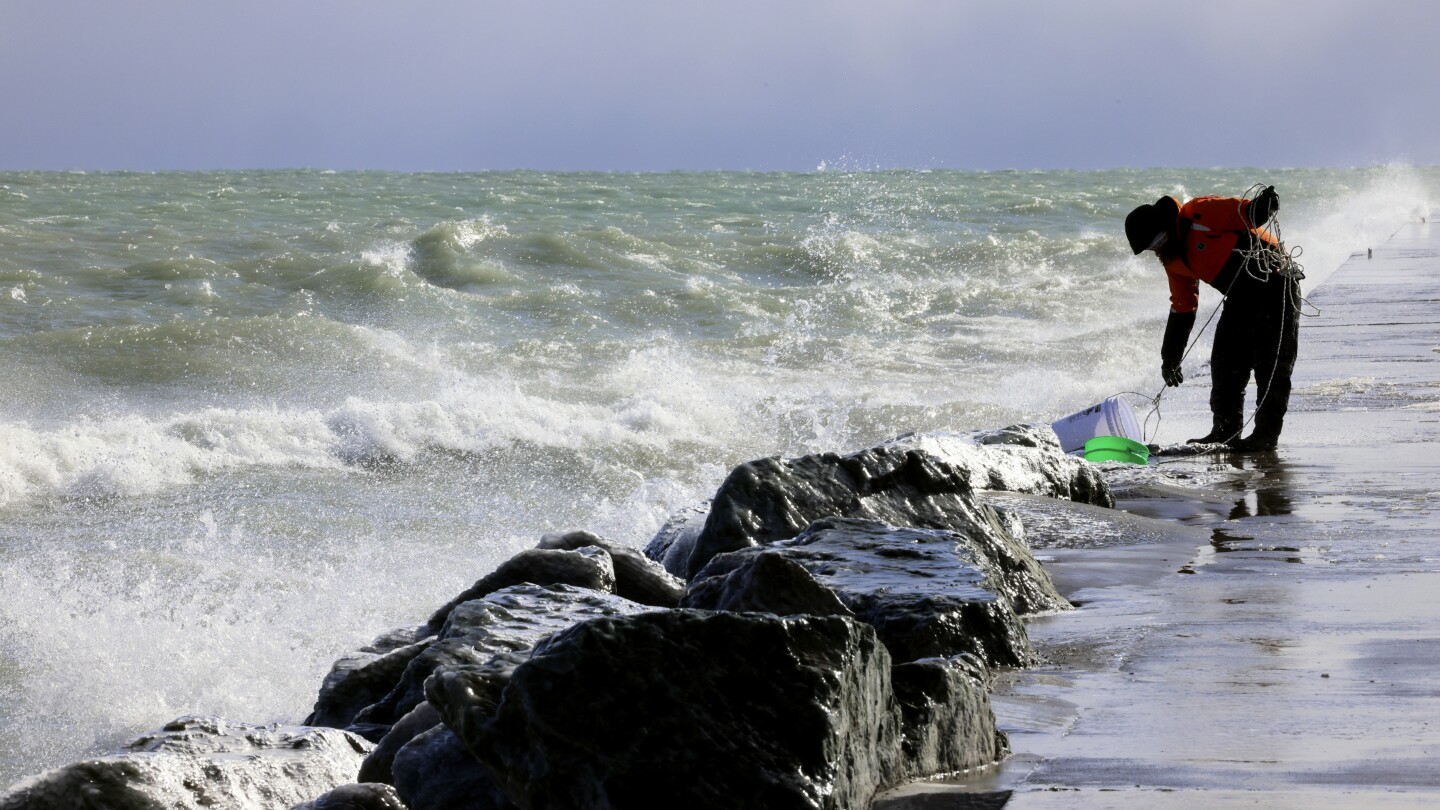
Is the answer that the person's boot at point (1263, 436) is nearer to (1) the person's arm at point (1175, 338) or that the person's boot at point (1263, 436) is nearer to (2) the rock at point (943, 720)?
(1) the person's arm at point (1175, 338)

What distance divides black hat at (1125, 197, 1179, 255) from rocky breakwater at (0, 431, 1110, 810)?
10.5 feet

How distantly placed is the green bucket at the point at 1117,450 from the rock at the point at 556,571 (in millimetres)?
3685

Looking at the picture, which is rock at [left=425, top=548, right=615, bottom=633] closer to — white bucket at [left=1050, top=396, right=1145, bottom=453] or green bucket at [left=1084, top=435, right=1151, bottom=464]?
green bucket at [left=1084, top=435, right=1151, bottom=464]

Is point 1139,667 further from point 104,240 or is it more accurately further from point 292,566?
point 104,240

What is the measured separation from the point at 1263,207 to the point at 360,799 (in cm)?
585

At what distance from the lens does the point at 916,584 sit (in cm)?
394

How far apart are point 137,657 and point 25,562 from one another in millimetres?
1742

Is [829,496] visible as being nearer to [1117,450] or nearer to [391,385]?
[1117,450]

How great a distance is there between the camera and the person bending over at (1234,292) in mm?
7500

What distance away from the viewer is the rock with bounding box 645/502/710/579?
17.4 feet

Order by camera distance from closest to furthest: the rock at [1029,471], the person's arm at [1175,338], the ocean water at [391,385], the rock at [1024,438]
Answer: the rock at [1029,471] < the ocean water at [391,385] < the rock at [1024,438] < the person's arm at [1175,338]

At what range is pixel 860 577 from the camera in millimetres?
3963

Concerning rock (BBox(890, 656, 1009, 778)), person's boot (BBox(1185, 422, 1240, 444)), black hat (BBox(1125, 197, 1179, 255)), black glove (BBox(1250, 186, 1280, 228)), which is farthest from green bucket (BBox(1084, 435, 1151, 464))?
rock (BBox(890, 656, 1009, 778))

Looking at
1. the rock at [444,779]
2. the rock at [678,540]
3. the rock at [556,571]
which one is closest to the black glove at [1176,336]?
the rock at [678,540]
